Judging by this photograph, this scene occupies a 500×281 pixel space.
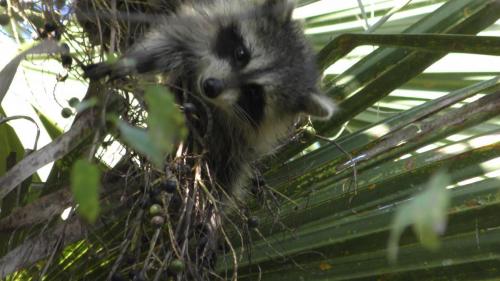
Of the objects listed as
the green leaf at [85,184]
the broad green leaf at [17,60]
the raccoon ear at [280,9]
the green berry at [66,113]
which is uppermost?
the broad green leaf at [17,60]

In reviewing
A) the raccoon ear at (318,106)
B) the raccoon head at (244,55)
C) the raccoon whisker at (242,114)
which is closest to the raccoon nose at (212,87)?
the raccoon head at (244,55)

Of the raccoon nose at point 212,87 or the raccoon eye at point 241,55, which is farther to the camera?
the raccoon eye at point 241,55

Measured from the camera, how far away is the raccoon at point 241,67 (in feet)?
9.74

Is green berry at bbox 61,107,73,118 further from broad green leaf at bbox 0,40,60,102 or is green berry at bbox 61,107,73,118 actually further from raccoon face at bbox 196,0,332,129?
raccoon face at bbox 196,0,332,129

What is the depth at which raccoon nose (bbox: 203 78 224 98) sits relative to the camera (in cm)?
276

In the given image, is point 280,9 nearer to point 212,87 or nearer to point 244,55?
point 244,55

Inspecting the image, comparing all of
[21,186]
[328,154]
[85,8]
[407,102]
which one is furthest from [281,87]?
[21,186]

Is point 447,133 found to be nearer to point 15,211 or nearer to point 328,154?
point 328,154

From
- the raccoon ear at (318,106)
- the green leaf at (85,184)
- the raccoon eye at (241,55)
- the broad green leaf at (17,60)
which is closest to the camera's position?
the green leaf at (85,184)

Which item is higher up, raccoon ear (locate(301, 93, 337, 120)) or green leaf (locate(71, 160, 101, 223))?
green leaf (locate(71, 160, 101, 223))

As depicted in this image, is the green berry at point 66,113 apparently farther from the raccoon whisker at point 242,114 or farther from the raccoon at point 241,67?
the raccoon whisker at point 242,114

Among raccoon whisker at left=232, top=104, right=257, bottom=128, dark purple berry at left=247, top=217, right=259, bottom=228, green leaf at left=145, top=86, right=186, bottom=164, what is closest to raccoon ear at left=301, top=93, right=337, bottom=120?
raccoon whisker at left=232, top=104, right=257, bottom=128

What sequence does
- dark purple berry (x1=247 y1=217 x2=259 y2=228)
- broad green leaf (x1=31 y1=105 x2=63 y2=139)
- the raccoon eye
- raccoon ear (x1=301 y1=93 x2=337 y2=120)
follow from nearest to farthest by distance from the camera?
dark purple berry (x1=247 y1=217 x2=259 y2=228), raccoon ear (x1=301 y1=93 x2=337 y2=120), broad green leaf (x1=31 y1=105 x2=63 y2=139), the raccoon eye

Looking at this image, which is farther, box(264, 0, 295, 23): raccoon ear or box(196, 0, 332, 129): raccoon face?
box(264, 0, 295, 23): raccoon ear
